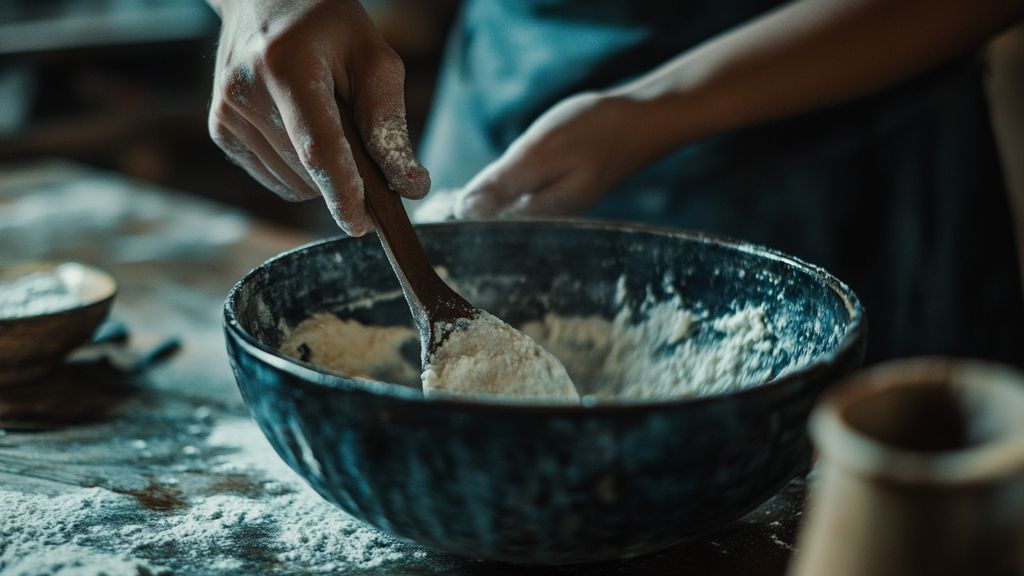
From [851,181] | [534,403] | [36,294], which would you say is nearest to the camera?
[534,403]

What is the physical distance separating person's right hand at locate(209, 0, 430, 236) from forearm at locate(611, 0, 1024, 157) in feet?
1.05

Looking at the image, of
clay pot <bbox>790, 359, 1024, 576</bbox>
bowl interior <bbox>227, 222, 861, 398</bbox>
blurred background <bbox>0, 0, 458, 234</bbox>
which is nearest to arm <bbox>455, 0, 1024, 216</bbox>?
bowl interior <bbox>227, 222, 861, 398</bbox>

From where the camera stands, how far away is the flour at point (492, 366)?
680mm

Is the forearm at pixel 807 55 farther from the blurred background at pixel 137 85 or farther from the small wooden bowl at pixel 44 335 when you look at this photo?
the blurred background at pixel 137 85

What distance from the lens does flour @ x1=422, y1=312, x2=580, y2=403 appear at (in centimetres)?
68

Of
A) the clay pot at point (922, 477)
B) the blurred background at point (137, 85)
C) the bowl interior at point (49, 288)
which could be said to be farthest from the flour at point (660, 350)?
the blurred background at point (137, 85)

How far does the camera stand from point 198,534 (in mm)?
628

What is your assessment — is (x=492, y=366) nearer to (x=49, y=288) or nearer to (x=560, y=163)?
(x=560, y=163)

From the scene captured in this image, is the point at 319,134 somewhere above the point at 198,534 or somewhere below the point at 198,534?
above

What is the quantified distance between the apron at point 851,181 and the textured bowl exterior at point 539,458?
649 mm

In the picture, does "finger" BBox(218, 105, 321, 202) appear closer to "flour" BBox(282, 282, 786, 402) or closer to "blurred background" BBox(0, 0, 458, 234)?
"flour" BBox(282, 282, 786, 402)

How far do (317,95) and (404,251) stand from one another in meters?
0.13

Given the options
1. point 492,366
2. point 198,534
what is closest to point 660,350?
point 492,366

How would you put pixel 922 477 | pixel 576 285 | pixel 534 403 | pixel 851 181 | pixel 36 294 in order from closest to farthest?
Answer: pixel 922 477 → pixel 534 403 → pixel 576 285 → pixel 36 294 → pixel 851 181
